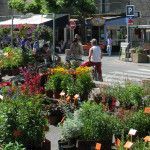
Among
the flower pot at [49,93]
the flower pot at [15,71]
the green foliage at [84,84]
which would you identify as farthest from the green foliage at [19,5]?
the green foliage at [84,84]

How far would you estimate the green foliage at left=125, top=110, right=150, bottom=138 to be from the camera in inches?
351

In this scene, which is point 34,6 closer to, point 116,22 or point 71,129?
point 116,22

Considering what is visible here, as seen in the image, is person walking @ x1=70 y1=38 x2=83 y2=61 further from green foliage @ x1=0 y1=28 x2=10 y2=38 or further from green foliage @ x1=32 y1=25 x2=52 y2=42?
green foliage @ x1=0 y1=28 x2=10 y2=38

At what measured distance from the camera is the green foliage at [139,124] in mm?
8906

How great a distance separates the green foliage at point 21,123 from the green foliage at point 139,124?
142 cm

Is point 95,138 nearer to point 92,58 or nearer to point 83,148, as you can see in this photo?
point 83,148

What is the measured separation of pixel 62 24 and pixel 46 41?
1887cm

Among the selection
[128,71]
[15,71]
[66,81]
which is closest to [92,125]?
[66,81]

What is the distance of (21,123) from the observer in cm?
822

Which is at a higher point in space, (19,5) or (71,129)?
(19,5)

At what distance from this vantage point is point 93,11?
5078cm

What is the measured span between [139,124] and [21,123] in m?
2.01

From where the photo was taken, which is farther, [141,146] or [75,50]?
[75,50]

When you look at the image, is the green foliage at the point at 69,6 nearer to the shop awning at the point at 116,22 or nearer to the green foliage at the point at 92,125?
the shop awning at the point at 116,22
